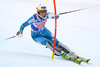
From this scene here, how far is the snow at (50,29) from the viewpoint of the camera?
3.85 metres

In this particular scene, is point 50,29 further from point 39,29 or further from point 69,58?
point 69,58

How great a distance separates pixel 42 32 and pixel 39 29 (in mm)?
90

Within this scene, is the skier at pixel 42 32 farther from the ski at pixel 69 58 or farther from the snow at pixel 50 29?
the snow at pixel 50 29

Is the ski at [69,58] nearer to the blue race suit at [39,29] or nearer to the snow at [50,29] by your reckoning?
the snow at [50,29]

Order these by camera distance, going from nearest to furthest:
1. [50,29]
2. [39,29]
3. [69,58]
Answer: [69,58] < [39,29] < [50,29]

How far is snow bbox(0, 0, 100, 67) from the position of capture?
3852 mm

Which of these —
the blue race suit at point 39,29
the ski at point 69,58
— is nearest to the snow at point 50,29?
the ski at point 69,58

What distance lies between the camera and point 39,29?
Result: 4332mm

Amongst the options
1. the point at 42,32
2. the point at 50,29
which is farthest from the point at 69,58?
the point at 50,29

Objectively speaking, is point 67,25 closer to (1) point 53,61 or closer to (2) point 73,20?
(2) point 73,20

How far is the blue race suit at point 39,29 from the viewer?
13.7 ft

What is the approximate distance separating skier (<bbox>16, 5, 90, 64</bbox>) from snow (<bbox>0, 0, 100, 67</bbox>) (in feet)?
0.55

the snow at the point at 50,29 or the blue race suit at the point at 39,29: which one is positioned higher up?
the blue race suit at the point at 39,29

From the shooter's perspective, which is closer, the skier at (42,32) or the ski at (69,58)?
the ski at (69,58)
